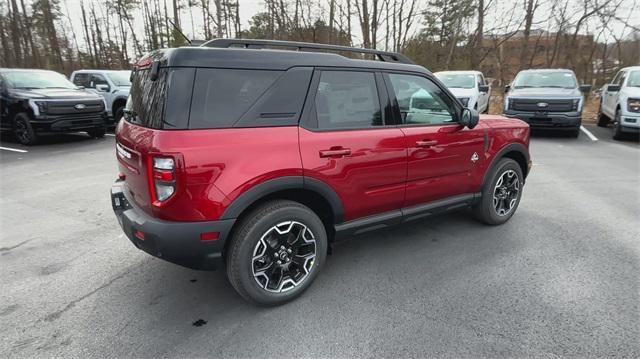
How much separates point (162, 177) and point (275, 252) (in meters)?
0.94

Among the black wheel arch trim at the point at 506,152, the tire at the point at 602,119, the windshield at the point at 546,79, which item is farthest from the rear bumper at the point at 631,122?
the black wheel arch trim at the point at 506,152

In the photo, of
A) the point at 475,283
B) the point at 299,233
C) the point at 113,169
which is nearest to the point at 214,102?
the point at 299,233

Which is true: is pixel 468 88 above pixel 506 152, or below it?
above

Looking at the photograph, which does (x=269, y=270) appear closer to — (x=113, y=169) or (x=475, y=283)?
(x=475, y=283)

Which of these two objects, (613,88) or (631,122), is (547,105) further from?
(613,88)

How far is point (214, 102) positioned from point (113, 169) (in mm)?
5686

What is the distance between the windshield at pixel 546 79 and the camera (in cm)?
1069

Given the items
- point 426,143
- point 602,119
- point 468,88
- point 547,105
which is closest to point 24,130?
point 426,143

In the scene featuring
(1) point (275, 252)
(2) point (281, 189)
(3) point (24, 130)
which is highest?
(2) point (281, 189)

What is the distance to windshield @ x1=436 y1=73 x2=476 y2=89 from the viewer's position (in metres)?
12.0

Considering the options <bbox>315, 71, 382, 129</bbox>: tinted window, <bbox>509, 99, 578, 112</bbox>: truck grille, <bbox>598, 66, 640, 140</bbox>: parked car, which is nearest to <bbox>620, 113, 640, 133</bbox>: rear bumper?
<bbox>598, 66, 640, 140</bbox>: parked car

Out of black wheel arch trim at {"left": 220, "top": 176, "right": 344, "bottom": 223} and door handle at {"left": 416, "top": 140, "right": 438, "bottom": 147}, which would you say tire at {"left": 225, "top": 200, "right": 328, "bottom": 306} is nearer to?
black wheel arch trim at {"left": 220, "top": 176, "right": 344, "bottom": 223}

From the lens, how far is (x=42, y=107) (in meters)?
9.12

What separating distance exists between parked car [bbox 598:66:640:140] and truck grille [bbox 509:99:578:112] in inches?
41.9
